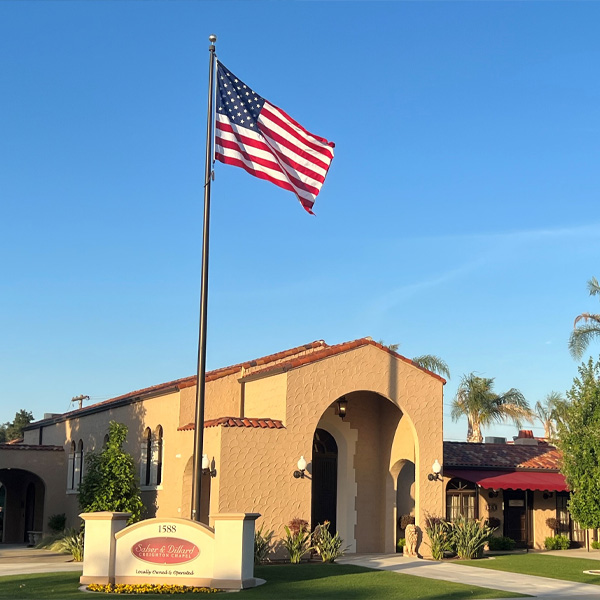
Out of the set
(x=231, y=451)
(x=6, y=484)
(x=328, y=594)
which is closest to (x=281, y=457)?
(x=231, y=451)

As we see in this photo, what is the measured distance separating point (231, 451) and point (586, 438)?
952cm

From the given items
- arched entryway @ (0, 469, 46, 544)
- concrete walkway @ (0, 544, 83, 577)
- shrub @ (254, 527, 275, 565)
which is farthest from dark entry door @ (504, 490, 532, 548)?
arched entryway @ (0, 469, 46, 544)

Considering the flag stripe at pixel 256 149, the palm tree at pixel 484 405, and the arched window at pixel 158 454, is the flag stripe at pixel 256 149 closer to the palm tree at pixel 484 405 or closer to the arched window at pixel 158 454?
the arched window at pixel 158 454

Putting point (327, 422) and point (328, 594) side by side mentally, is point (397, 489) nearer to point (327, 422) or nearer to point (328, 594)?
point (327, 422)

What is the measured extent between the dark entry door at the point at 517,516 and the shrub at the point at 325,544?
10724 millimetres

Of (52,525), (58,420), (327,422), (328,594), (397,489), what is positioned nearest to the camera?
(328,594)

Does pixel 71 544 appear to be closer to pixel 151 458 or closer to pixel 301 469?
pixel 151 458

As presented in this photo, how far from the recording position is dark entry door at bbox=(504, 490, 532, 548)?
31.4 meters

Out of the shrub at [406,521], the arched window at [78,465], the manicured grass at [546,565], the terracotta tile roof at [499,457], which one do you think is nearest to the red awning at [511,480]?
the terracotta tile roof at [499,457]

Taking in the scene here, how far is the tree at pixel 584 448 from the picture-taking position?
890 inches

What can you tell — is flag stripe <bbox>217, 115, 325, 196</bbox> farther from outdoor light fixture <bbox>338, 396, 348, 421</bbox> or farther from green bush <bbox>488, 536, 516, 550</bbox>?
green bush <bbox>488, 536, 516, 550</bbox>

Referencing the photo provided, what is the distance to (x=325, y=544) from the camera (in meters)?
22.7

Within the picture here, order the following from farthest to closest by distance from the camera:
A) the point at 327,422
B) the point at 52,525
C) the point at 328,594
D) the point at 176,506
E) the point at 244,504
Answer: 1. the point at 52,525
2. the point at 327,422
3. the point at 176,506
4. the point at 244,504
5. the point at 328,594

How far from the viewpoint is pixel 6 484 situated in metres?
37.9
